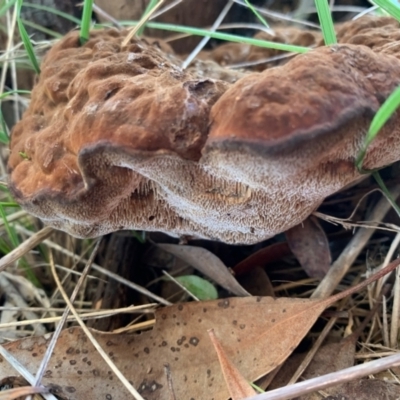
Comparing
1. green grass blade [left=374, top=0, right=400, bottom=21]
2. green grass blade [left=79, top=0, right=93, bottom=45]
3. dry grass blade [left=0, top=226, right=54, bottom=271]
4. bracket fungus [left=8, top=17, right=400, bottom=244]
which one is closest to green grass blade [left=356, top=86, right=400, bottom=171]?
bracket fungus [left=8, top=17, right=400, bottom=244]

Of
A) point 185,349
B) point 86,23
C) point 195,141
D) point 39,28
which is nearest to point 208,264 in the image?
point 185,349

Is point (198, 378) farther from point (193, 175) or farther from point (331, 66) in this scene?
point (331, 66)

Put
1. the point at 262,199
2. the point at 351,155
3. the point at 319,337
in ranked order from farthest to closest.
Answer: the point at 319,337
the point at 262,199
the point at 351,155

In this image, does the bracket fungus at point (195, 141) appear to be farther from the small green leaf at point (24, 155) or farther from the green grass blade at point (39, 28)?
the green grass blade at point (39, 28)

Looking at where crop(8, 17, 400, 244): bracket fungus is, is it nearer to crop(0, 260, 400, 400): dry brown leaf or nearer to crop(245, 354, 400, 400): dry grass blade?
crop(0, 260, 400, 400): dry brown leaf

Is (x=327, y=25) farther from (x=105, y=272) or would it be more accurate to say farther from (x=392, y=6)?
(x=105, y=272)

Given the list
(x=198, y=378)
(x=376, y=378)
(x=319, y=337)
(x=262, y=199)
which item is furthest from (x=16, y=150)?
(x=376, y=378)

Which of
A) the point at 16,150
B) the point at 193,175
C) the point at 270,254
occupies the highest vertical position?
the point at 193,175
